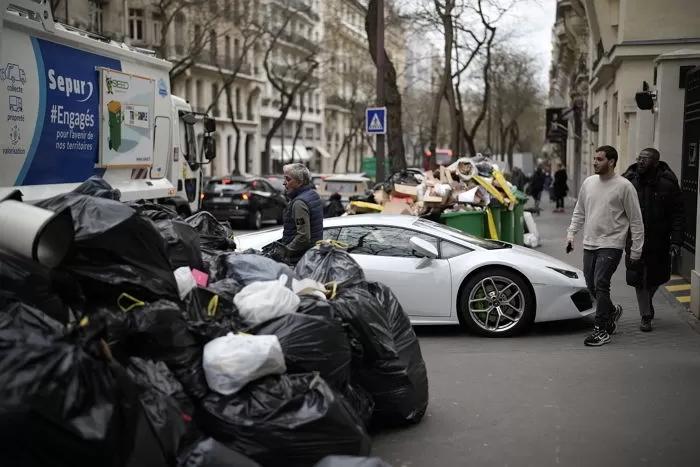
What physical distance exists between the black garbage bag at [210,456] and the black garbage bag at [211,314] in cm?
64

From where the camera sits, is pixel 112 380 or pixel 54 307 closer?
pixel 112 380

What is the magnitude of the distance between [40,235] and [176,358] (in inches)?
33.2

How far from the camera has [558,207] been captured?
32594 mm

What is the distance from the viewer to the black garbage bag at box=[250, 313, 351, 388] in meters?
4.58

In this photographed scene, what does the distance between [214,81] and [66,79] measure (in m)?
51.2

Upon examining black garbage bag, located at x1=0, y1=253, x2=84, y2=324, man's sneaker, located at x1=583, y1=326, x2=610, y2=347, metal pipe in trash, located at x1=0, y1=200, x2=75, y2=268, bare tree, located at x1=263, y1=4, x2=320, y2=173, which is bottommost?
man's sneaker, located at x1=583, y1=326, x2=610, y2=347

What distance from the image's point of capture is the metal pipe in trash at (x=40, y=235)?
409cm

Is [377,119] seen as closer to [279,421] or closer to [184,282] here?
[184,282]

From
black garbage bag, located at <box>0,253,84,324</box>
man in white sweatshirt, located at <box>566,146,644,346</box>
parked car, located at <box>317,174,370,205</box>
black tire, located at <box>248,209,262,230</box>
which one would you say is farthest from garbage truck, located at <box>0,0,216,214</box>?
parked car, located at <box>317,174,370,205</box>

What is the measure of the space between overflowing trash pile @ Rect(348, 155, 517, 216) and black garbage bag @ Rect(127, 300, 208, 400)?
939 centimetres

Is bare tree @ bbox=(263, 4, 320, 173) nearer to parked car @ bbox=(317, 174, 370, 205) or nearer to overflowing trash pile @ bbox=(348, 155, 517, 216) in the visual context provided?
parked car @ bbox=(317, 174, 370, 205)

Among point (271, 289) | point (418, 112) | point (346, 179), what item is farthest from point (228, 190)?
point (418, 112)

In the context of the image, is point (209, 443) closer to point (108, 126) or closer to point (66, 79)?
point (66, 79)

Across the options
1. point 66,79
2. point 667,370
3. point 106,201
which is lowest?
point 667,370
